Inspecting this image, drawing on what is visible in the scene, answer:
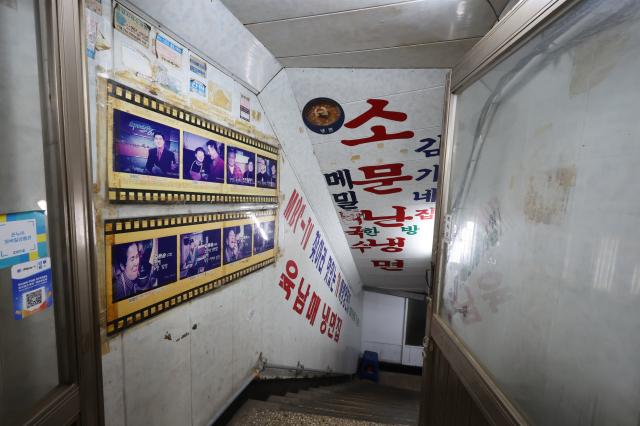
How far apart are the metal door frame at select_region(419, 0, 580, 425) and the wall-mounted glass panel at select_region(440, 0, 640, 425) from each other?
0.12ft

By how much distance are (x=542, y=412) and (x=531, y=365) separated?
12cm

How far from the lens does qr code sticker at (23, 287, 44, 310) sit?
0.79 meters

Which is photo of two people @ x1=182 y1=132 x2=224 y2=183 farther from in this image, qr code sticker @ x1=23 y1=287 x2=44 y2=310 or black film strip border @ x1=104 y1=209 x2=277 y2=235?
qr code sticker @ x1=23 y1=287 x2=44 y2=310

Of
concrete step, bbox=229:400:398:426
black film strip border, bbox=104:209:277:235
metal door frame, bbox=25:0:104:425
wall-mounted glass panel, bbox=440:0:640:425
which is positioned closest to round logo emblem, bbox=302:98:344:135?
black film strip border, bbox=104:209:277:235

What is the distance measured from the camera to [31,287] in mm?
786

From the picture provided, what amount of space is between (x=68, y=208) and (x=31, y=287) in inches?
8.8

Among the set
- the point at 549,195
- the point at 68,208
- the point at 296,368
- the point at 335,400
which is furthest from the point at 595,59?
the point at 335,400

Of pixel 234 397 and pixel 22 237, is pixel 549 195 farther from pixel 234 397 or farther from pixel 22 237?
pixel 234 397

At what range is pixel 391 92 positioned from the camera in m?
2.36

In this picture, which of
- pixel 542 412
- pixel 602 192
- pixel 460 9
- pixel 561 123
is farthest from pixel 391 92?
pixel 542 412

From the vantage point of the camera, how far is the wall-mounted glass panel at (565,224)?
0.64 m

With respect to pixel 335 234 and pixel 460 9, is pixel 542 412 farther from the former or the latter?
pixel 335 234

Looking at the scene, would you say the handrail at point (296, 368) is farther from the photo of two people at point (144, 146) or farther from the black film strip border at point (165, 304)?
the photo of two people at point (144, 146)

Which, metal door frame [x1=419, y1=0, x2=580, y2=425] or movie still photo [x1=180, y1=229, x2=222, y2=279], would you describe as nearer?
metal door frame [x1=419, y1=0, x2=580, y2=425]
